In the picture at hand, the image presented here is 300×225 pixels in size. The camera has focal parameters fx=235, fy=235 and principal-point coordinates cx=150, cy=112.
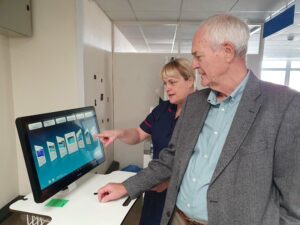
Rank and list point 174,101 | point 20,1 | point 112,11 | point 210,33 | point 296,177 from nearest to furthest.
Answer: point 296,177 → point 210,33 → point 174,101 → point 20,1 → point 112,11

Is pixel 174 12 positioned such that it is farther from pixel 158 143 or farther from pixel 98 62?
pixel 158 143

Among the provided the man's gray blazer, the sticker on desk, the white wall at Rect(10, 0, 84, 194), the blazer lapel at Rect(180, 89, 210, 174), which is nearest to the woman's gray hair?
the man's gray blazer

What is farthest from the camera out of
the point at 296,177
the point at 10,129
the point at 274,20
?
the point at 274,20

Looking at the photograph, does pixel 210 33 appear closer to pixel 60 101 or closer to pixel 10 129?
pixel 60 101

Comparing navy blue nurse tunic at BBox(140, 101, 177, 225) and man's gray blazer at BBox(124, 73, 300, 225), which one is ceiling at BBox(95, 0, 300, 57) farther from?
man's gray blazer at BBox(124, 73, 300, 225)

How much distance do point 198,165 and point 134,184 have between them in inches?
13.6

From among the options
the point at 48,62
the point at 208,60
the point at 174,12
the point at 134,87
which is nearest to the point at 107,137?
the point at 208,60

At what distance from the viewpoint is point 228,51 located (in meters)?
0.87

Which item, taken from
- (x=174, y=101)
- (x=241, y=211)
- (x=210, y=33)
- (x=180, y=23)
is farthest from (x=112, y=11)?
(x=241, y=211)

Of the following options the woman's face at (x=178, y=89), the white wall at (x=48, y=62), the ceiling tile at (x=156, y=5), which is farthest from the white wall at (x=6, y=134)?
the woman's face at (x=178, y=89)

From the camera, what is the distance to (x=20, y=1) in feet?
6.79

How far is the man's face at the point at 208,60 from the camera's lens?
89 cm

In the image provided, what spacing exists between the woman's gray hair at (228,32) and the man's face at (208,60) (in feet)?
0.07

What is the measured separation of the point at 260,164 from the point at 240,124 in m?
0.15
